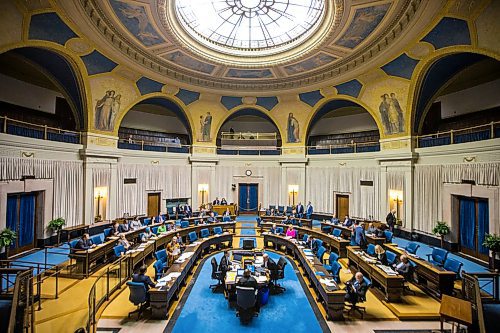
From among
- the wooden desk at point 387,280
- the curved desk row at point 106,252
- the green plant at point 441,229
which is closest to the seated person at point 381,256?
the wooden desk at point 387,280

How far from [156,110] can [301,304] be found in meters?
17.8

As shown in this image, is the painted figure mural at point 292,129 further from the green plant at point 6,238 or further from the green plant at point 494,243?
the green plant at point 6,238

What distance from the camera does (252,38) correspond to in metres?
13.9

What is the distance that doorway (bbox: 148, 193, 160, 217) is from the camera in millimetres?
17703

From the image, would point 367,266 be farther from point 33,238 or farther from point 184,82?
point 184,82

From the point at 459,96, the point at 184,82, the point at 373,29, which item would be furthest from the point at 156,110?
the point at 459,96

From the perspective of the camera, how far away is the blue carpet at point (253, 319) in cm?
605

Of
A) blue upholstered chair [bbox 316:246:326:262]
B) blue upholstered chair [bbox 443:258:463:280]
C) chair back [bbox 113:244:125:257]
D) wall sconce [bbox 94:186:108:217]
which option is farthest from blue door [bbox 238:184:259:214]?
blue upholstered chair [bbox 443:258:463:280]

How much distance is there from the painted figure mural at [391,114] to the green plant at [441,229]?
16.9ft

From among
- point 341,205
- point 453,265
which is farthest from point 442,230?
point 341,205

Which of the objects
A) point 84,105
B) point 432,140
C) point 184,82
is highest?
point 184,82

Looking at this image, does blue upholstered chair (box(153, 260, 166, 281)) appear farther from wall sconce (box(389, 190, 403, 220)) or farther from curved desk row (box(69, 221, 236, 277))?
wall sconce (box(389, 190, 403, 220))

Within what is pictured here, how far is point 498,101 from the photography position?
40.7 ft

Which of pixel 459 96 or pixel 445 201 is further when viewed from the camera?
pixel 459 96
